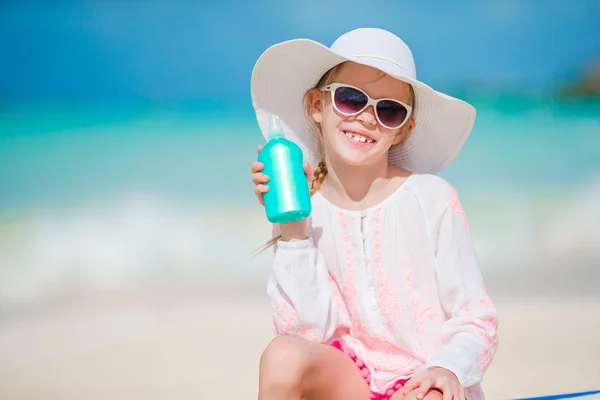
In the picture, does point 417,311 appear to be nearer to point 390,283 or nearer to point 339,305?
point 390,283

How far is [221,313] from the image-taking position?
3.79 m

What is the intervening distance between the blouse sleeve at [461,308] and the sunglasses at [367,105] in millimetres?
230

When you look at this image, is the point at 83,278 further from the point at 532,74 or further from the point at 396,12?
the point at 532,74

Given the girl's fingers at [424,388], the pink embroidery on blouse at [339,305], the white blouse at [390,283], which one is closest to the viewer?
the girl's fingers at [424,388]

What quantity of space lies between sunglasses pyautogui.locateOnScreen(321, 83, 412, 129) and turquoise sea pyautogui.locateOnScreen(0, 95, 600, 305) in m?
2.65

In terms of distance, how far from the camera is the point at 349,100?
1824 millimetres

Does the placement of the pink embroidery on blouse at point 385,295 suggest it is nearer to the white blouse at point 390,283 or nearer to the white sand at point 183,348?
the white blouse at point 390,283

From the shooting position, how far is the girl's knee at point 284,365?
1.63 m

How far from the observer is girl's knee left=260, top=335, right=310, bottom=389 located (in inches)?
64.2

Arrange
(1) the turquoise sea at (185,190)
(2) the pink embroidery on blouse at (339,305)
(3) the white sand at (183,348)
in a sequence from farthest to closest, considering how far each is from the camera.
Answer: (1) the turquoise sea at (185,190)
(3) the white sand at (183,348)
(2) the pink embroidery on blouse at (339,305)

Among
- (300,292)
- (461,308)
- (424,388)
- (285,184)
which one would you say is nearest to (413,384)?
(424,388)

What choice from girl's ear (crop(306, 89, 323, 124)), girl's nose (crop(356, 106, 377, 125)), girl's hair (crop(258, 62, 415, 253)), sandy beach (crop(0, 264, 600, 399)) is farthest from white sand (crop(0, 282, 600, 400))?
girl's nose (crop(356, 106, 377, 125))

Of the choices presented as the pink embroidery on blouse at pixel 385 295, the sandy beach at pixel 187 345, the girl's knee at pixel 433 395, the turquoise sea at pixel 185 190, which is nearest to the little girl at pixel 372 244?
the pink embroidery on blouse at pixel 385 295

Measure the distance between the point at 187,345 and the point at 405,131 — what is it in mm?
1783
